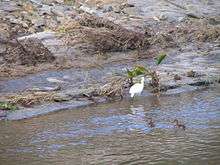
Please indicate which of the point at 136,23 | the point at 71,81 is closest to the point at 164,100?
the point at 71,81

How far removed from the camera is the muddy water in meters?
6.38

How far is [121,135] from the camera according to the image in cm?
735

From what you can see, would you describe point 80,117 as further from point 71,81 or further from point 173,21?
point 173,21

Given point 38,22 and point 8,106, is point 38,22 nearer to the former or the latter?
point 38,22

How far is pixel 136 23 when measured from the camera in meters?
15.6

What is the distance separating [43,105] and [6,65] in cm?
334

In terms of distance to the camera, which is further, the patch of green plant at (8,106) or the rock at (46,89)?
the rock at (46,89)

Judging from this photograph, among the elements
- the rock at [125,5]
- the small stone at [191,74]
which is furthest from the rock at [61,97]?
the rock at [125,5]

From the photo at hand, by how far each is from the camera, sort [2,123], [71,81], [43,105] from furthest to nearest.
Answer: [71,81], [43,105], [2,123]

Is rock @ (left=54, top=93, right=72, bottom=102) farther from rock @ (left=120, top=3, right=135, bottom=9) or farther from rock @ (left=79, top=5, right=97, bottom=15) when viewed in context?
rock @ (left=120, top=3, right=135, bottom=9)

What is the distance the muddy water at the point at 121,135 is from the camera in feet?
20.9

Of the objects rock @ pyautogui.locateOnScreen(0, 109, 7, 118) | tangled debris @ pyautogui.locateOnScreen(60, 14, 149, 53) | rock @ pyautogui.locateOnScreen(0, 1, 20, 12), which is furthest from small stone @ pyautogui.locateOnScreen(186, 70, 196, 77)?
rock @ pyautogui.locateOnScreen(0, 1, 20, 12)

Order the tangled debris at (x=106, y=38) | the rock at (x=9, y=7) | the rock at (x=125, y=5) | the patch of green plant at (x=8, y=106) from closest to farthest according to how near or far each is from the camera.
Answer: the patch of green plant at (x=8, y=106) < the tangled debris at (x=106, y=38) < the rock at (x=9, y=7) < the rock at (x=125, y=5)

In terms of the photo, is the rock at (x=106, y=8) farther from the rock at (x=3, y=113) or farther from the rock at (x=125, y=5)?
the rock at (x=3, y=113)
